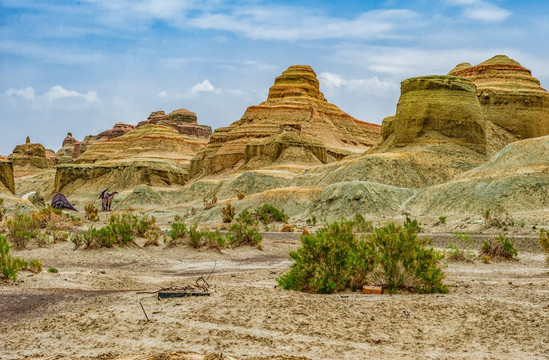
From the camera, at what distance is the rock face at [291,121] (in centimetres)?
9356

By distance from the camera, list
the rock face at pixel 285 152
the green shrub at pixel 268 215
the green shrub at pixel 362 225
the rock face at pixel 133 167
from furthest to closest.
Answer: the rock face at pixel 133 167
the rock face at pixel 285 152
the green shrub at pixel 268 215
the green shrub at pixel 362 225

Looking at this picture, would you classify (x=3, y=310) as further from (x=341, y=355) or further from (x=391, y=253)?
(x=391, y=253)

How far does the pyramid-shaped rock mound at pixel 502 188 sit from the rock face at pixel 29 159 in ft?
419

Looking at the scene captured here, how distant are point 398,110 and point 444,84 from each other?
16.3ft

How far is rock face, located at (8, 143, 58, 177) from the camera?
148 meters

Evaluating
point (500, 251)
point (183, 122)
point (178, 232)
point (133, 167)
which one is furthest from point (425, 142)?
point (183, 122)

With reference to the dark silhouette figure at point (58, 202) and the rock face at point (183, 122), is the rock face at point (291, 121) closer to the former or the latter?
the dark silhouette figure at point (58, 202)

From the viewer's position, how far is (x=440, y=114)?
56000 millimetres

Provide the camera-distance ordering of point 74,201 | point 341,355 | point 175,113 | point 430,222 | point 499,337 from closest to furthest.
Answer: point 341,355, point 499,337, point 430,222, point 74,201, point 175,113

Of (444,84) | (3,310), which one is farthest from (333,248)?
(444,84)

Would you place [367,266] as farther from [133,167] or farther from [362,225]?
[133,167]

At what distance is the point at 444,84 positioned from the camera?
57.7 meters

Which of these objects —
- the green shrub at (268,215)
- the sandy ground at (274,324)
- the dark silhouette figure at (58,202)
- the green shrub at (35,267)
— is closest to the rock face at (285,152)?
the dark silhouette figure at (58,202)

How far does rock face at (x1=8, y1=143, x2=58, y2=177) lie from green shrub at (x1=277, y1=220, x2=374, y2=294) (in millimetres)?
146841
